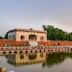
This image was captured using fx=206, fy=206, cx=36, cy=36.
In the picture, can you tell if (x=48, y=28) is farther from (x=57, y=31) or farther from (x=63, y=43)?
(x=63, y=43)

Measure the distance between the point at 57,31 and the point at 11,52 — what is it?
34244 mm

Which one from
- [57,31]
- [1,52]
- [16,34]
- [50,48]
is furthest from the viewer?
[57,31]

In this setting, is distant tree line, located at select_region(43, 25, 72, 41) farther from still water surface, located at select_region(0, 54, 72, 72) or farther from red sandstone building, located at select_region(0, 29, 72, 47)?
still water surface, located at select_region(0, 54, 72, 72)

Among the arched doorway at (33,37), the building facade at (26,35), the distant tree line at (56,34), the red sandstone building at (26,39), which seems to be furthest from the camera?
the distant tree line at (56,34)

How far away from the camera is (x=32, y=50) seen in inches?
1518

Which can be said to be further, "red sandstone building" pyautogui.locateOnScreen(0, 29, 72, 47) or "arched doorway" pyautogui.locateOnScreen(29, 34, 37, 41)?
"arched doorway" pyautogui.locateOnScreen(29, 34, 37, 41)

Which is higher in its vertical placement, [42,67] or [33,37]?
[33,37]

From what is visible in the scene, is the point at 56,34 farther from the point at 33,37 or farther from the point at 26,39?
the point at 26,39

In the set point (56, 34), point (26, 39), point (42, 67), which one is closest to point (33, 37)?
point (26, 39)

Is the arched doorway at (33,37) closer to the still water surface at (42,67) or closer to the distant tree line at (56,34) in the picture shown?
the distant tree line at (56,34)

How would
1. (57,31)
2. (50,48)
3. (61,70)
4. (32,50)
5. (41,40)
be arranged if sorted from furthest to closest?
1. (57,31)
2. (41,40)
3. (50,48)
4. (32,50)
5. (61,70)

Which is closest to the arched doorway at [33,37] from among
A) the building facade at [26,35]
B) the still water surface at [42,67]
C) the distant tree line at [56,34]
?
the building facade at [26,35]

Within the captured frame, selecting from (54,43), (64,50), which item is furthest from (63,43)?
(64,50)

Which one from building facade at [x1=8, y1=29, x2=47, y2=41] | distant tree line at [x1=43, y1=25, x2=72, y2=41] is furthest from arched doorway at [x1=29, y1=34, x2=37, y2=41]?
distant tree line at [x1=43, y1=25, x2=72, y2=41]
